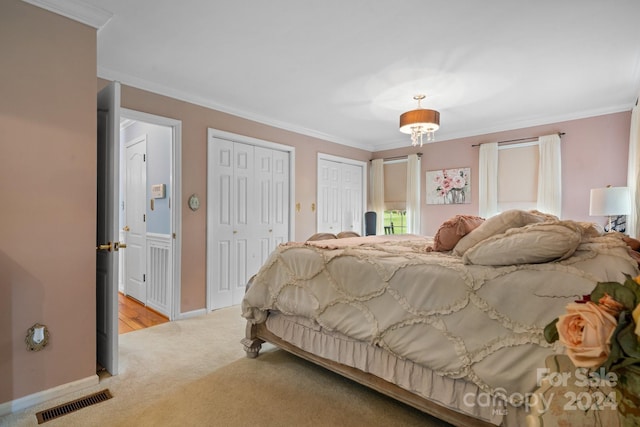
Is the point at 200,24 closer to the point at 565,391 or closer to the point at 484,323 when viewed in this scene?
the point at 484,323

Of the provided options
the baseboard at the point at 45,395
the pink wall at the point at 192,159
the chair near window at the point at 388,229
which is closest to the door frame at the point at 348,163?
the chair near window at the point at 388,229

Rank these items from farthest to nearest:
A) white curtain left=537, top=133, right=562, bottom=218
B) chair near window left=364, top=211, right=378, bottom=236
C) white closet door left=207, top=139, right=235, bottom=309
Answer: chair near window left=364, top=211, right=378, bottom=236, white curtain left=537, top=133, right=562, bottom=218, white closet door left=207, top=139, right=235, bottom=309

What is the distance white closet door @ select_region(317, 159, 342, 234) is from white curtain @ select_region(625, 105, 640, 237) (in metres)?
3.88

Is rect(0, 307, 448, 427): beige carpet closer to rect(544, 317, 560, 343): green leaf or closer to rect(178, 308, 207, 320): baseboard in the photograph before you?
rect(178, 308, 207, 320): baseboard

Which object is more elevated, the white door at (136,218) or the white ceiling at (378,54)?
the white ceiling at (378,54)

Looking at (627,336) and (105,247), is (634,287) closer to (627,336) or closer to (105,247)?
(627,336)

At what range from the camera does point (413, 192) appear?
5.61 m

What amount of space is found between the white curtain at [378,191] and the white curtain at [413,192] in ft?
1.93

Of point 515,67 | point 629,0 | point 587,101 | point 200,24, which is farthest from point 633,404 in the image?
point 587,101

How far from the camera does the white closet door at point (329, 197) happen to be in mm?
5316

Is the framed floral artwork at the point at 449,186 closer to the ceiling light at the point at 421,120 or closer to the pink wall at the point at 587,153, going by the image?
the pink wall at the point at 587,153

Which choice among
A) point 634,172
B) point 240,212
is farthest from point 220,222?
point 634,172

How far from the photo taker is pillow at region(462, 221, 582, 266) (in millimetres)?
1344

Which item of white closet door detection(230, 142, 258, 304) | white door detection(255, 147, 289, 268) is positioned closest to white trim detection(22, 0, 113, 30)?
white closet door detection(230, 142, 258, 304)
